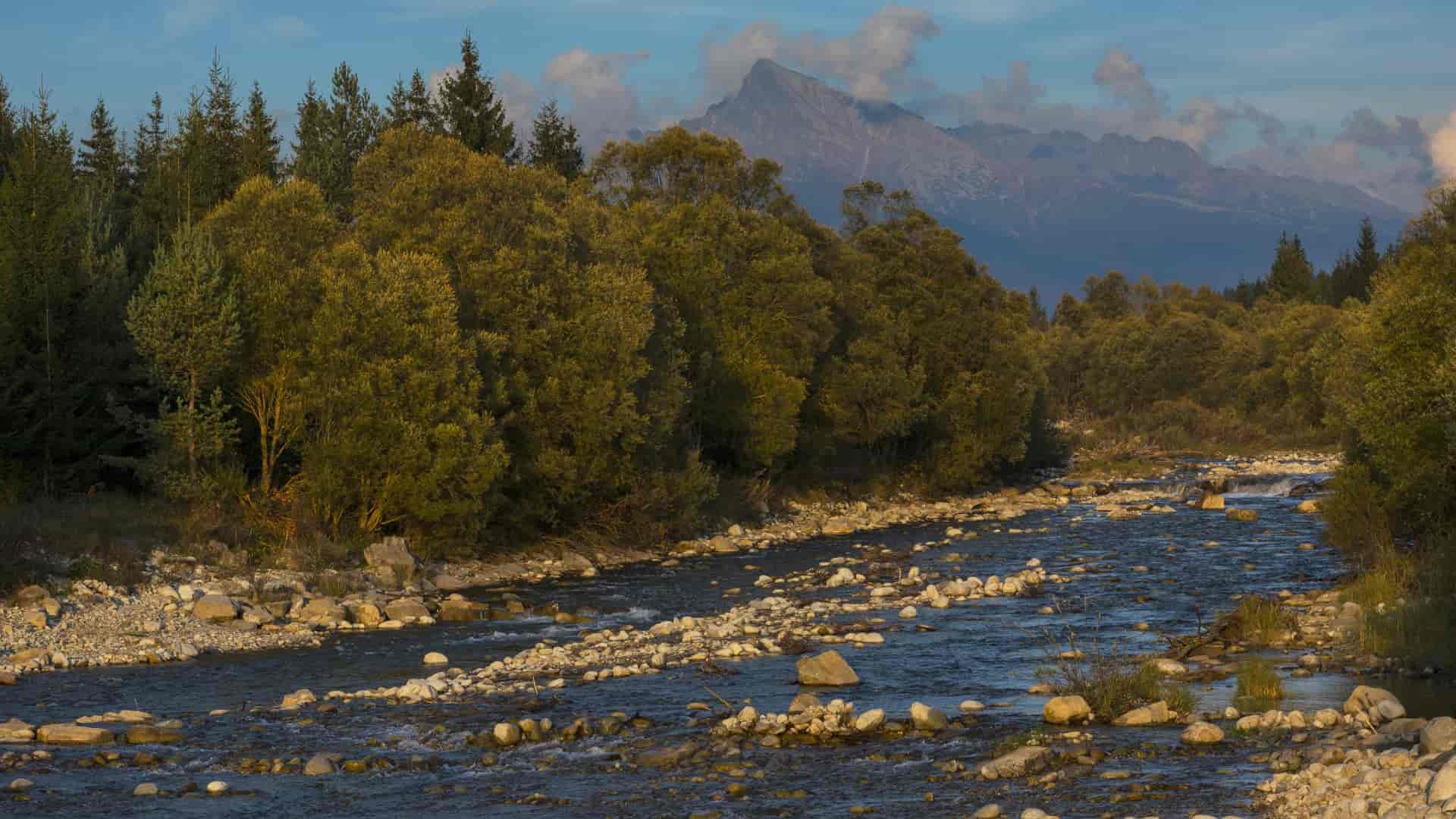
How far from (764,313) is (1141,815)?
45.8 metres

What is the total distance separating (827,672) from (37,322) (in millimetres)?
25703

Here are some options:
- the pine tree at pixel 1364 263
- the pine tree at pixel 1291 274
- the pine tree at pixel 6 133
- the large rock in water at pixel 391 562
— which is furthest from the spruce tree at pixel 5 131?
the pine tree at pixel 1291 274

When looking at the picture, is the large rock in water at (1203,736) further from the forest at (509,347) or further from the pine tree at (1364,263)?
the pine tree at (1364,263)

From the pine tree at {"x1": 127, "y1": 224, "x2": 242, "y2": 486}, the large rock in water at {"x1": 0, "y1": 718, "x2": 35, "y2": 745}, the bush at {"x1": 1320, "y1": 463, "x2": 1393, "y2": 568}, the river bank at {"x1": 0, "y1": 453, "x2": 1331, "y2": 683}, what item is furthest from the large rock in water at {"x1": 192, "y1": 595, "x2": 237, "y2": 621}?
the bush at {"x1": 1320, "y1": 463, "x2": 1393, "y2": 568}

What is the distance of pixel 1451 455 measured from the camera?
31.1 metres

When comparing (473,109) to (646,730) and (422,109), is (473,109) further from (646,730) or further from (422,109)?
(646,730)

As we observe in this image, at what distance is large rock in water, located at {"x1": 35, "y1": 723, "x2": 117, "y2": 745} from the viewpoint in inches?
795

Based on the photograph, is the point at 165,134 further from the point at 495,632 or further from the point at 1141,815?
the point at 1141,815

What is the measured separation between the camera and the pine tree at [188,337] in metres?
37.7

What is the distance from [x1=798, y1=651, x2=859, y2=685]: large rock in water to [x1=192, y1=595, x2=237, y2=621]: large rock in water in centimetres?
1433

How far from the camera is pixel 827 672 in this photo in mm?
23984

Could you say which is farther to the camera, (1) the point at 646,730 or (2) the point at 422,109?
(2) the point at 422,109

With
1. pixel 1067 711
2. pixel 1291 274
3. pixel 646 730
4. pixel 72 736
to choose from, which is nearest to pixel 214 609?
pixel 72 736

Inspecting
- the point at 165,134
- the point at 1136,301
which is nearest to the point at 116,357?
the point at 165,134
